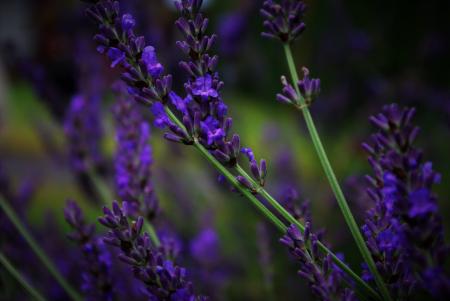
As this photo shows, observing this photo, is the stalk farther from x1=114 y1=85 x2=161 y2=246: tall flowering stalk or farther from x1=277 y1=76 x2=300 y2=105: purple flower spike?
x1=114 y1=85 x2=161 y2=246: tall flowering stalk

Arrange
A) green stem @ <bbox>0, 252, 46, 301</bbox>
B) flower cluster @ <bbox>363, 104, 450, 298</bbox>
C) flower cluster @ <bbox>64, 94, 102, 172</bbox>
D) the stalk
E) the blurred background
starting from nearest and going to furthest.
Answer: flower cluster @ <bbox>363, 104, 450, 298</bbox> → the stalk → green stem @ <bbox>0, 252, 46, 301</bbox> → flower cluster @ <bbox>64, 94, 102, 172</bbox> → the blurred background

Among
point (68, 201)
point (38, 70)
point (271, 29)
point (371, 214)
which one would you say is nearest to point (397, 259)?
point (371, 214)

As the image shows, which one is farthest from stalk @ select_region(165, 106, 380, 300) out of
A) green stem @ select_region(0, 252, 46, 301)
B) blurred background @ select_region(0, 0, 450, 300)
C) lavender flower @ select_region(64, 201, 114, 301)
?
blurred background @ select_region(0, 0, 450, 300)

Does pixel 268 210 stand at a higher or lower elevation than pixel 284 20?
lower

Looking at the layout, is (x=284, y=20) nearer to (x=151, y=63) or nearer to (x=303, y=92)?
(x=303, y=92)

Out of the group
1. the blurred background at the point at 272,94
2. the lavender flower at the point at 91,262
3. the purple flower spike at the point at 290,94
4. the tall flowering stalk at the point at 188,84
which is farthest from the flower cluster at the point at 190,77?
the blurred background at the point at 272,94

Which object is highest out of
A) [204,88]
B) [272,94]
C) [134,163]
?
[204,88]

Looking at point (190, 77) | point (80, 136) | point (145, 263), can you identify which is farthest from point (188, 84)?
point (80, 136)
